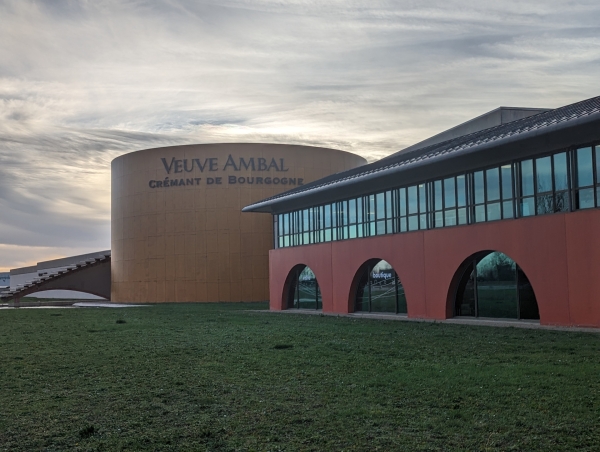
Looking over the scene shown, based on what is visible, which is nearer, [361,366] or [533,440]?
[533,440]

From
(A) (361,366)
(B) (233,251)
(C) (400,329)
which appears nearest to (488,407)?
(A) (361,366)

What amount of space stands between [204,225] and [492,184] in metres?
33.2

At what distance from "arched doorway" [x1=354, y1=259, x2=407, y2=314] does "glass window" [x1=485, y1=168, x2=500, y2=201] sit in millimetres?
6595

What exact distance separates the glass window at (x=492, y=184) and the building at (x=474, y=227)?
34mm

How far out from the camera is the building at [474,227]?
2072 cm

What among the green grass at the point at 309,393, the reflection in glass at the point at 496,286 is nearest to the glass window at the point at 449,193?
the reflection in glass at the point at 496,286

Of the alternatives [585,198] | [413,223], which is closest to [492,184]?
[585,198]

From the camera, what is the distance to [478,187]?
24891 millimetres

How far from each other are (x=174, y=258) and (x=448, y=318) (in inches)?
1299

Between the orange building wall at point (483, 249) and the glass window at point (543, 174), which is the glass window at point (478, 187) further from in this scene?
the glass window at point (543, 174)

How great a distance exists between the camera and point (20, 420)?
1042 centimetres

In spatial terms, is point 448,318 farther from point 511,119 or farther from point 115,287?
point 115,287

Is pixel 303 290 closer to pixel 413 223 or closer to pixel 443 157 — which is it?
pixel 413 223

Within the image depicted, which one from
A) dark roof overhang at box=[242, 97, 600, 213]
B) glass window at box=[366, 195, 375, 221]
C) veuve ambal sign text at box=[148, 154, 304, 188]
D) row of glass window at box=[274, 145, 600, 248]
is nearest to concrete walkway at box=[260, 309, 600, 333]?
row of glass window at box=[274, 145, 600, 248]
